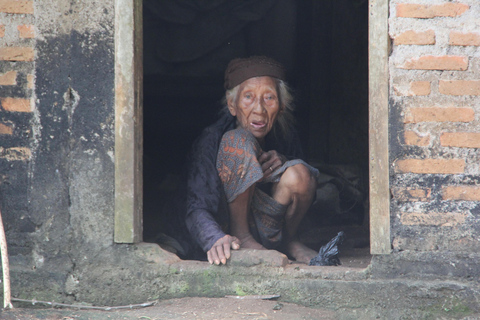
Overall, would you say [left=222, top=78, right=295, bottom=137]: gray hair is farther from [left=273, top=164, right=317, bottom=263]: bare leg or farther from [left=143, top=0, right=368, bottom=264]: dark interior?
[left=143, top=0, right=368, bottom=264]: dark interior

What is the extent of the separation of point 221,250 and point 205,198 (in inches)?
18.6

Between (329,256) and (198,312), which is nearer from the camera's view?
(198,312)

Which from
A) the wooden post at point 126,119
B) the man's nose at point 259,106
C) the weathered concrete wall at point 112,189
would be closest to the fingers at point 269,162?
the man's nose at point 259,106

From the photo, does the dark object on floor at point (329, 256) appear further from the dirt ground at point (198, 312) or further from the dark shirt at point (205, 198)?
the dark shirt at point (205, 198)

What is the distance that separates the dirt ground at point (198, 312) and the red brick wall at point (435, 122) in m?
0.73

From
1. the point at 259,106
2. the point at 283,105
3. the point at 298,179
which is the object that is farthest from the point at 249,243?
the point at 283,105

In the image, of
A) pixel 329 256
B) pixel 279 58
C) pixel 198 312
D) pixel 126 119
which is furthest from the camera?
pixel 279 58

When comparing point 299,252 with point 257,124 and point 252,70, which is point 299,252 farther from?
point 252,70

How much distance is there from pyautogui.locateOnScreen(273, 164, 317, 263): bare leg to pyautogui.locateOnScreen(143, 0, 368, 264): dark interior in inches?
56.4

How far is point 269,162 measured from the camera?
12.4 ft

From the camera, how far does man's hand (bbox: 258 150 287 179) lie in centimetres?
375

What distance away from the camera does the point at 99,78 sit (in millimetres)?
3064

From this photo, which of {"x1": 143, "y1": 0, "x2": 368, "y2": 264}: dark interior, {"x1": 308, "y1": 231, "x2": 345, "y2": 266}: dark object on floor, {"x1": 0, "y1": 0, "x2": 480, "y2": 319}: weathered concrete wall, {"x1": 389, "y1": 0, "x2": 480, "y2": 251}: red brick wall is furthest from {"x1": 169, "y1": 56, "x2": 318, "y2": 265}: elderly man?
{"x1": 143, "y1": 0, "x2": 368, "y2": 264}: dark interior

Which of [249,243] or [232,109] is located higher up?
[232,109]
